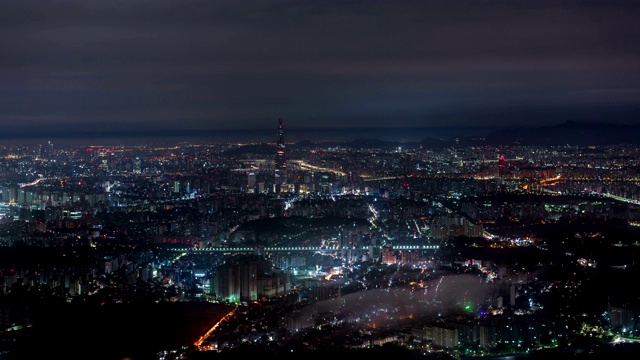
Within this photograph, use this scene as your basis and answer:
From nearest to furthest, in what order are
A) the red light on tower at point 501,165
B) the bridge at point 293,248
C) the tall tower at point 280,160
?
1. the bridge at point 293,248
2. the tall tower at point 280,160
3. the red light on tower at point 501,165

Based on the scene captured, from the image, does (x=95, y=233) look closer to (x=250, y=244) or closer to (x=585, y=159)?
(x=250, y=244)

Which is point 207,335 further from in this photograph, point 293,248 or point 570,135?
point 570,135

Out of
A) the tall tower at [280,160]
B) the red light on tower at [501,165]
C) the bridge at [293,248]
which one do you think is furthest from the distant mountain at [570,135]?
the bridge at [293,248]

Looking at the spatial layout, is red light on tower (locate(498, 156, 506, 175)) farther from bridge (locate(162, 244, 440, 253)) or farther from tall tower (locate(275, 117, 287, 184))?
bridge (locate(162, 244, 440, 253))

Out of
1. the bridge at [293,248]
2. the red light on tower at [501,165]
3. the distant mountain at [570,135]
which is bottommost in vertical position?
the bridge at [293,248]

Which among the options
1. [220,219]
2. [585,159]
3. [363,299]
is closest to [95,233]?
[220,219]

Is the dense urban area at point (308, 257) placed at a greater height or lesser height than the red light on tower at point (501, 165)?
lesser

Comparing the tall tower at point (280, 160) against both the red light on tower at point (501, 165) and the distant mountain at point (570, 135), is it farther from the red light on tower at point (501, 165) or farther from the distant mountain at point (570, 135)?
the distant mountain at point (570, 135)
